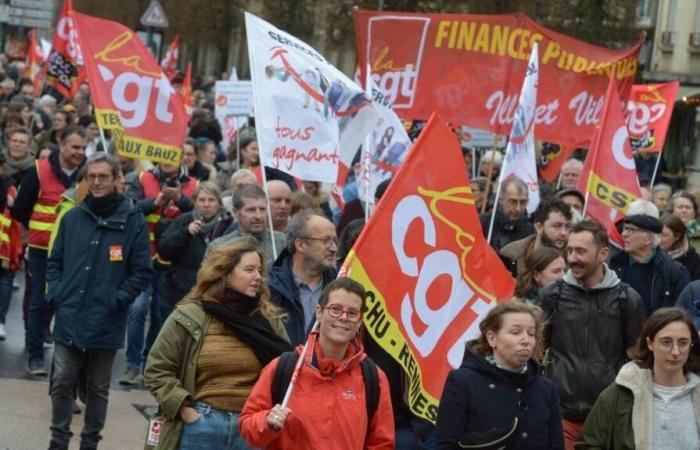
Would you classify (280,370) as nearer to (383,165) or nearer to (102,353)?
(102,353)

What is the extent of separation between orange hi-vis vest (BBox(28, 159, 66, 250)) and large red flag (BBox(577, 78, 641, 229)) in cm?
→ 375

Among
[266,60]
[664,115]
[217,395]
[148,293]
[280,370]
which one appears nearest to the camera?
[280,370]

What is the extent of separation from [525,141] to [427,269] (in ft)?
17.7

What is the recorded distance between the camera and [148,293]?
500 inches

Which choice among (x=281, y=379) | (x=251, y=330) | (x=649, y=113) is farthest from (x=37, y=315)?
(x=649, y=113)

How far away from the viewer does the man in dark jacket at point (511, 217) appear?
1126 cm

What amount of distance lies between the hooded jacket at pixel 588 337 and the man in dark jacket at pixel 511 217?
11.2 ft

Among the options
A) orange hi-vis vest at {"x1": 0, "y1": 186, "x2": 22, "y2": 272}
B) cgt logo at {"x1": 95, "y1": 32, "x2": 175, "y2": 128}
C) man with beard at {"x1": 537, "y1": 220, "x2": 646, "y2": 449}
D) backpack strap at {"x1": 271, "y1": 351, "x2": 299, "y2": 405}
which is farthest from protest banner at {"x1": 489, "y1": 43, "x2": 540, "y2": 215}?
backpack strap at {"x1": 271, "y1": 351, "x2": 299, "y2": 405}

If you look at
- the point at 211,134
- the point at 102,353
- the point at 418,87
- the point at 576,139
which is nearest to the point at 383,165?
the point at 418,87

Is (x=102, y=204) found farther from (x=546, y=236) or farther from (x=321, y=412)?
(x=321, y=412)

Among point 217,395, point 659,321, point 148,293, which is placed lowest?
point 148,293

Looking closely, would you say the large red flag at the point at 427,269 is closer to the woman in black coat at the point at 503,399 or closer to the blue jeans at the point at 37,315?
the woman in black coat at the point at 503,399

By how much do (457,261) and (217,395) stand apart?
1181mm

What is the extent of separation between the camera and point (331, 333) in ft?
20.5
